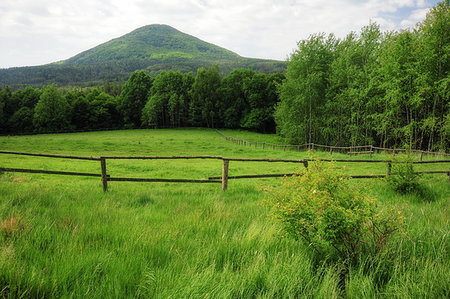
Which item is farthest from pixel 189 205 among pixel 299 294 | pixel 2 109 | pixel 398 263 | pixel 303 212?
pixel 2 109

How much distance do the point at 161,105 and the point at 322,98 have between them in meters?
39.6

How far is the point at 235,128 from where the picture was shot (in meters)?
61.8

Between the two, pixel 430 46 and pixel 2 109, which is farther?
pixel 2 109

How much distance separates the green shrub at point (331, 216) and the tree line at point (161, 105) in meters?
52.7

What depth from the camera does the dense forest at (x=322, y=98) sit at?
22266mm

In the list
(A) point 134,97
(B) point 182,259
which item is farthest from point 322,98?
(A) point 134,97

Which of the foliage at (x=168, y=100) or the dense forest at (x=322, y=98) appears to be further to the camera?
the foliage at (x=168, y=100)

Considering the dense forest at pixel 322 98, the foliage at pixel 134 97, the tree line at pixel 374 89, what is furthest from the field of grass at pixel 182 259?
the foliage at pixel 134 97

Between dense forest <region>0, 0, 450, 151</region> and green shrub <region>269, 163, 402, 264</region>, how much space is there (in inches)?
320

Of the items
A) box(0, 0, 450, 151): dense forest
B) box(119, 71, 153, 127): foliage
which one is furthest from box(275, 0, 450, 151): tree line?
box(119, 71, 153, 127): foliage

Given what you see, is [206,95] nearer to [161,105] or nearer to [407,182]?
[161,105]

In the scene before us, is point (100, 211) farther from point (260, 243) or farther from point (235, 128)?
point (235, 128)

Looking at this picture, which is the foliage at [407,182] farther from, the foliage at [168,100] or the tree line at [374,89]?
the foliage at [168,100]

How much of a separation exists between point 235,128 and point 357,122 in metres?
35.0
